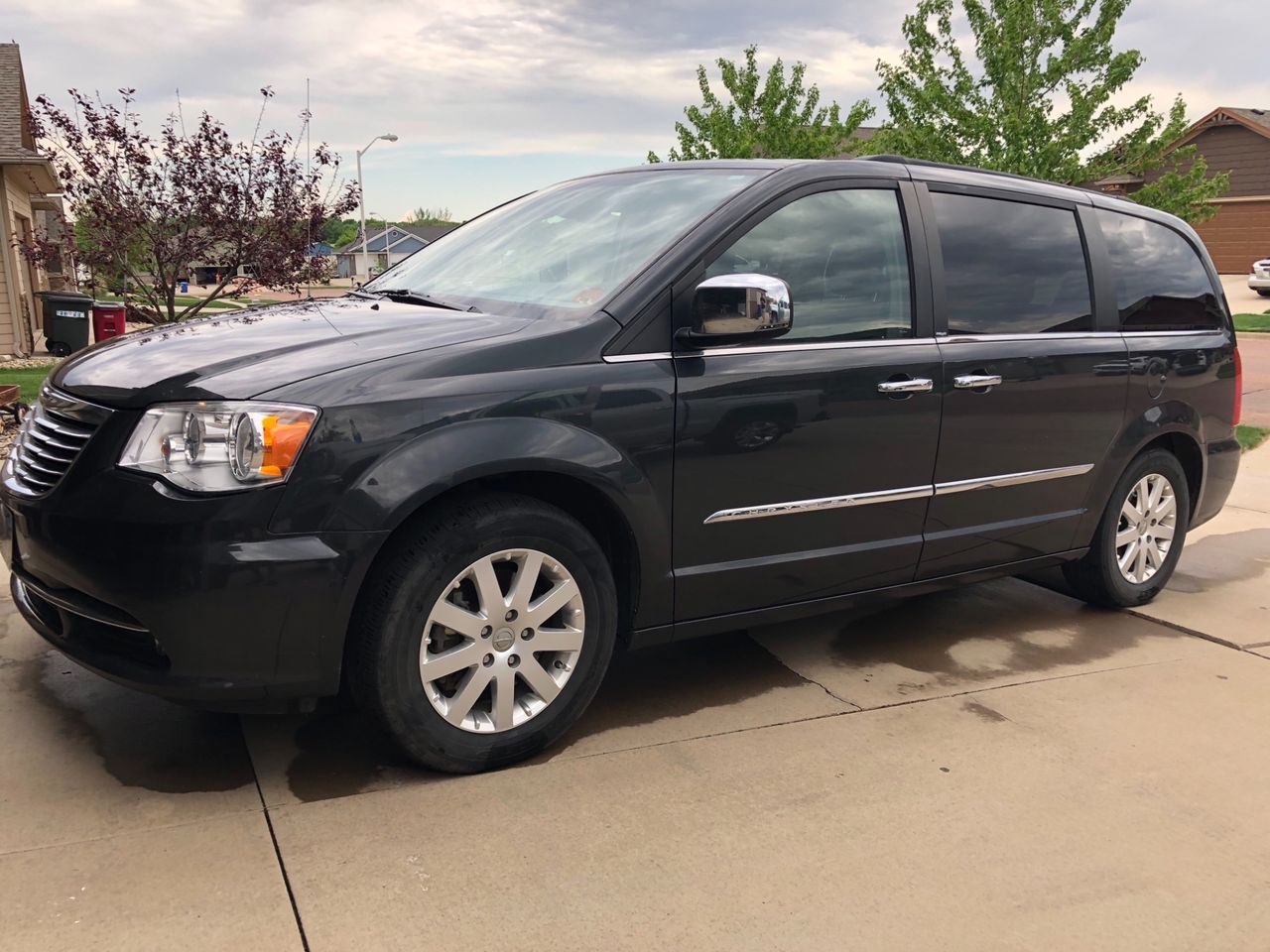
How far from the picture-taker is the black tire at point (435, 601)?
2959 mm

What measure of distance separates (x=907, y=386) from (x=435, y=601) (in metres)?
1.84

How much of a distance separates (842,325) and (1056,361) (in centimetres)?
110

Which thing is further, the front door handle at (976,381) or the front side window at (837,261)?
the front door handle at (976,381)

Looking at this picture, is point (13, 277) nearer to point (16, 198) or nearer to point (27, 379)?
point (16, 198)

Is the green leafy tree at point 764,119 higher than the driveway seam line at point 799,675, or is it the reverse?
the green leafy tree at point 764,119

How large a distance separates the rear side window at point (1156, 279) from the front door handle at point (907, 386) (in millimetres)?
1345

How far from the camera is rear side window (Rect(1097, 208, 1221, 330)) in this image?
4.78m

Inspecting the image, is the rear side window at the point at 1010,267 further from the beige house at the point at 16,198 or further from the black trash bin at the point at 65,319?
the black trash bin at the point at 65,319

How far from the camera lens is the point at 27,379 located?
13227mm

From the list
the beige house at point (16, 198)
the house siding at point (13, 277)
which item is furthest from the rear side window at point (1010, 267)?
the house siding at point (13, 277)

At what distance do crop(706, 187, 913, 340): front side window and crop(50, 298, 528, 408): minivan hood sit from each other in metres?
0.90

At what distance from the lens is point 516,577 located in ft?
10.3

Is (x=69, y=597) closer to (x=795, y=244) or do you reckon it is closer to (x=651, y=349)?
(x=651, y=349)

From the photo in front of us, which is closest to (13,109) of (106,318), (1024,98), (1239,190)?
(106,318)
